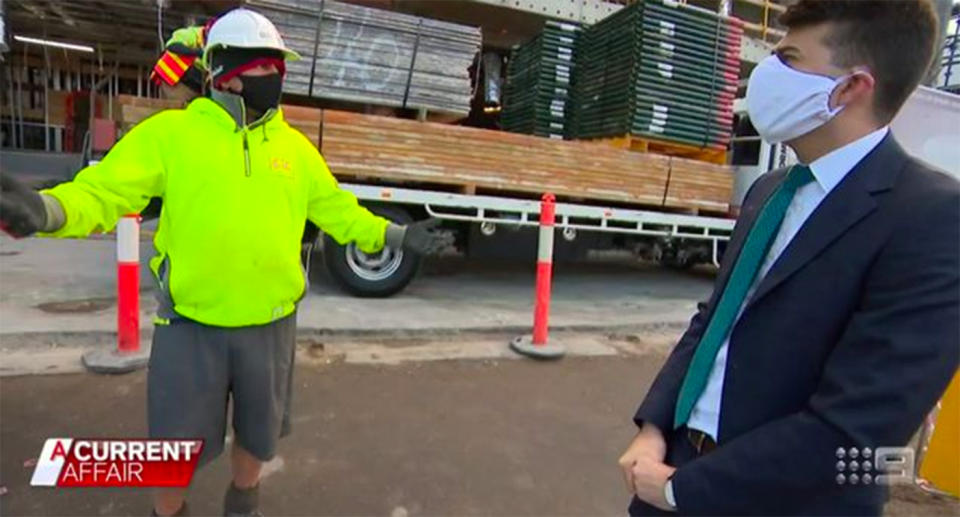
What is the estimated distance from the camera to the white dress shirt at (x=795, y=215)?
3.86ft

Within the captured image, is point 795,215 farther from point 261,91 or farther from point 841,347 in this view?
point 261,91

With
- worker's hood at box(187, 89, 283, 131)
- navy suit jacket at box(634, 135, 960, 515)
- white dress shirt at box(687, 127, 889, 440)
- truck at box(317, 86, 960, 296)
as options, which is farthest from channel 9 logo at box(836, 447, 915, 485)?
truck at box(317, 86, 960, 296)

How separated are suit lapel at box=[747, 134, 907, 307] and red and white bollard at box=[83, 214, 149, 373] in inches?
163

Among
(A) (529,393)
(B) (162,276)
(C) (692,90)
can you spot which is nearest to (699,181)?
(C) (692,90)

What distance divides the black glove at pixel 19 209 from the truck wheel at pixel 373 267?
4.70 metres

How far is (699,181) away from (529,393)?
4.40m

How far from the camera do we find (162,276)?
209cm

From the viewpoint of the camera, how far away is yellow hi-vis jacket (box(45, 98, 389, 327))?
76.1 inches

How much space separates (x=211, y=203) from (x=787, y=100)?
1.71 metres

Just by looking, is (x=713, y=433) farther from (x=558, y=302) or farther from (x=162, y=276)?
(x=558, y=302)

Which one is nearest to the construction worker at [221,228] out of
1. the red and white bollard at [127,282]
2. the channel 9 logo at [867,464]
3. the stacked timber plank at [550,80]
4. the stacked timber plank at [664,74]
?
the channel 9 logo at [867,464]

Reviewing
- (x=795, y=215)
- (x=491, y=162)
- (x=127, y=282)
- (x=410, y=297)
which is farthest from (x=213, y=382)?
(x=491, y=162)

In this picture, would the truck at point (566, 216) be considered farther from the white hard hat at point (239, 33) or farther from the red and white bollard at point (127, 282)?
the white hard hat at point (239, 33)

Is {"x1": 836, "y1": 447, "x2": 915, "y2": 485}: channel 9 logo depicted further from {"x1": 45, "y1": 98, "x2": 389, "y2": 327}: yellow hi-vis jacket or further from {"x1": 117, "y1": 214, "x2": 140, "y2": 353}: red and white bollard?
{"x1": 117, "y1": 214, "x2": 140, "y2": 353}: red and white bollard
